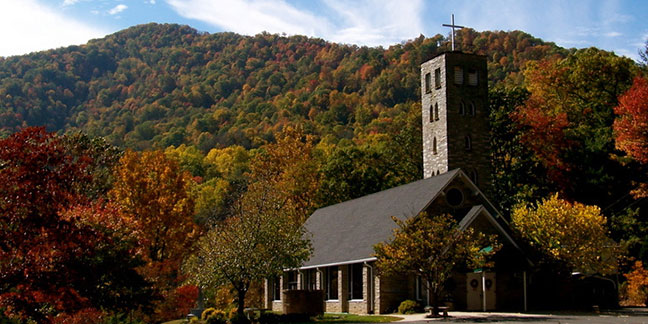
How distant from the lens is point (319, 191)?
6053 cm

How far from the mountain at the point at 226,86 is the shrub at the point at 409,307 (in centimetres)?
5368

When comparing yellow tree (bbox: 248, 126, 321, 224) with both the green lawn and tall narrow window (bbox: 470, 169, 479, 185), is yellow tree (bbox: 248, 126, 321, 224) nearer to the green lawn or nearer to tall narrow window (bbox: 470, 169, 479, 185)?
tall narrow window (bbox: 470, 169, 479, 185)

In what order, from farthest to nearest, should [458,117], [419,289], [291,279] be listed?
[458,117]
[291,279]
[419,289]

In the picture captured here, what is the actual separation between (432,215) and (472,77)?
14965 mm

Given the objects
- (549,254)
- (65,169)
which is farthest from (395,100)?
(65,169)

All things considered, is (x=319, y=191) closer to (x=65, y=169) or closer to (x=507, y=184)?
(x=507, y=184)

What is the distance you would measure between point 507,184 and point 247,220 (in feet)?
90.3

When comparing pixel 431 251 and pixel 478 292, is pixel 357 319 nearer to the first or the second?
pixel 431 251

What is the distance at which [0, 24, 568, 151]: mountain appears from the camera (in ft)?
348

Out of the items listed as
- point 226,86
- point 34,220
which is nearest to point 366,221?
point 34,220

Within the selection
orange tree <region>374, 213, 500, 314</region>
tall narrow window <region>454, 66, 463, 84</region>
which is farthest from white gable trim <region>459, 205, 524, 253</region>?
tall narrow window <region>454, 66, 463, 84</region>

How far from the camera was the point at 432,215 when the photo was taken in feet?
116

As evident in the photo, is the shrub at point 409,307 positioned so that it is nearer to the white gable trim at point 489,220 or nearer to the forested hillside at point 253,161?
the white gable trim at point 489,220

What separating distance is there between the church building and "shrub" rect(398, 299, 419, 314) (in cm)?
49
